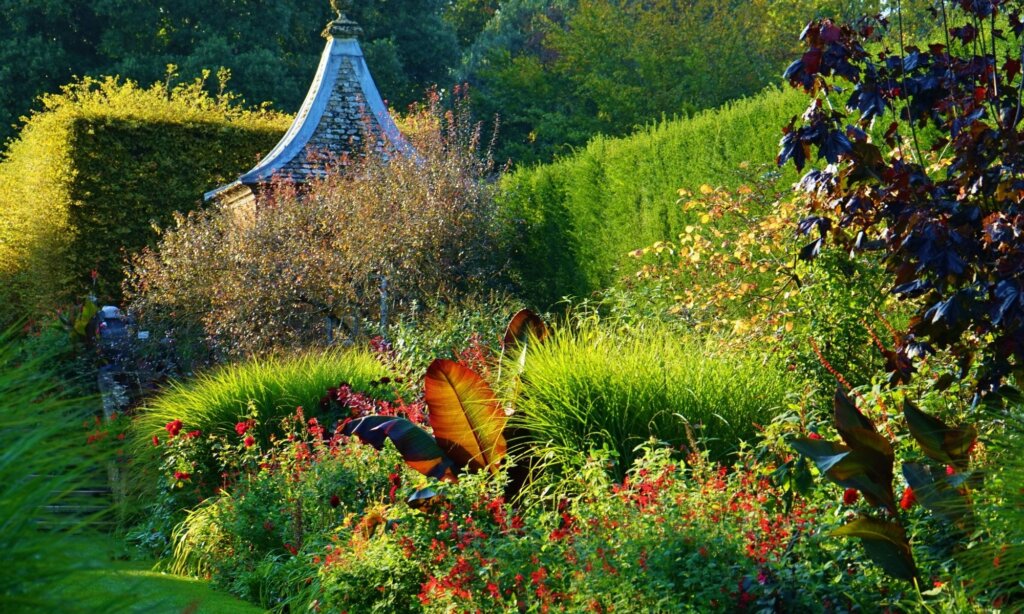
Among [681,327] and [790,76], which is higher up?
[790,76]

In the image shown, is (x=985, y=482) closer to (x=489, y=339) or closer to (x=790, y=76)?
(x=790, y=76)

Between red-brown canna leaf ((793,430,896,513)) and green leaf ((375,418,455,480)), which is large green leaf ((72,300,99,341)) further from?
red-brown canna leaf ((793,430,896,513))

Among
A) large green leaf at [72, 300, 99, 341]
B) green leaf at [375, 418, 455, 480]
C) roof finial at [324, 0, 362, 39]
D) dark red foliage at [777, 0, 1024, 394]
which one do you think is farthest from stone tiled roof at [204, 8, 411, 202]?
dark red foliage at [777, 0, 1024, 394]

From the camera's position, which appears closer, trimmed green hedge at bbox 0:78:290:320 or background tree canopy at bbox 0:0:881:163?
trimmed green hedge at bbox 0:78:290:320

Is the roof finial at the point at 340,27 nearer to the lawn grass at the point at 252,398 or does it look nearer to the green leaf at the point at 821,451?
the lawn grass at the point at 252,398

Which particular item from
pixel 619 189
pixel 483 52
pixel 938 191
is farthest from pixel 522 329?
pixel 483 52

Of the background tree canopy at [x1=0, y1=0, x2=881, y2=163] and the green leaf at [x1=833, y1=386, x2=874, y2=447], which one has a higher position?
the background tree canopy at [x1=0, y1=0, x2=881, y2=163]

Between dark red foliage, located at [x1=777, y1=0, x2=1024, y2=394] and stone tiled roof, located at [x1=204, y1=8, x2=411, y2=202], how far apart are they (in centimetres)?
1105

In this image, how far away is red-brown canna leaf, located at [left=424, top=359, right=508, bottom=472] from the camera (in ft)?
20.6

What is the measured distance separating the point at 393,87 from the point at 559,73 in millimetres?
5584

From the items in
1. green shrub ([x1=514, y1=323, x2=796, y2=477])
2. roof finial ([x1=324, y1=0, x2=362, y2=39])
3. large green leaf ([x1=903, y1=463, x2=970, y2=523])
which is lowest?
green shrub ([x1=514, y1=323, x2=796, y2=477])

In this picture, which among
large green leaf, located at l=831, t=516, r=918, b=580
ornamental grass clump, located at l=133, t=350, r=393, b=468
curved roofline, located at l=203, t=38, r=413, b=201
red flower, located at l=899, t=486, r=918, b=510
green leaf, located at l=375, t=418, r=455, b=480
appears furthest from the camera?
curved roofline, located at l=203, t=38, r=413, b=201

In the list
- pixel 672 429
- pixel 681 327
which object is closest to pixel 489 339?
pixel 681 327

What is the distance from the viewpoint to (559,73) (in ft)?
97.6
